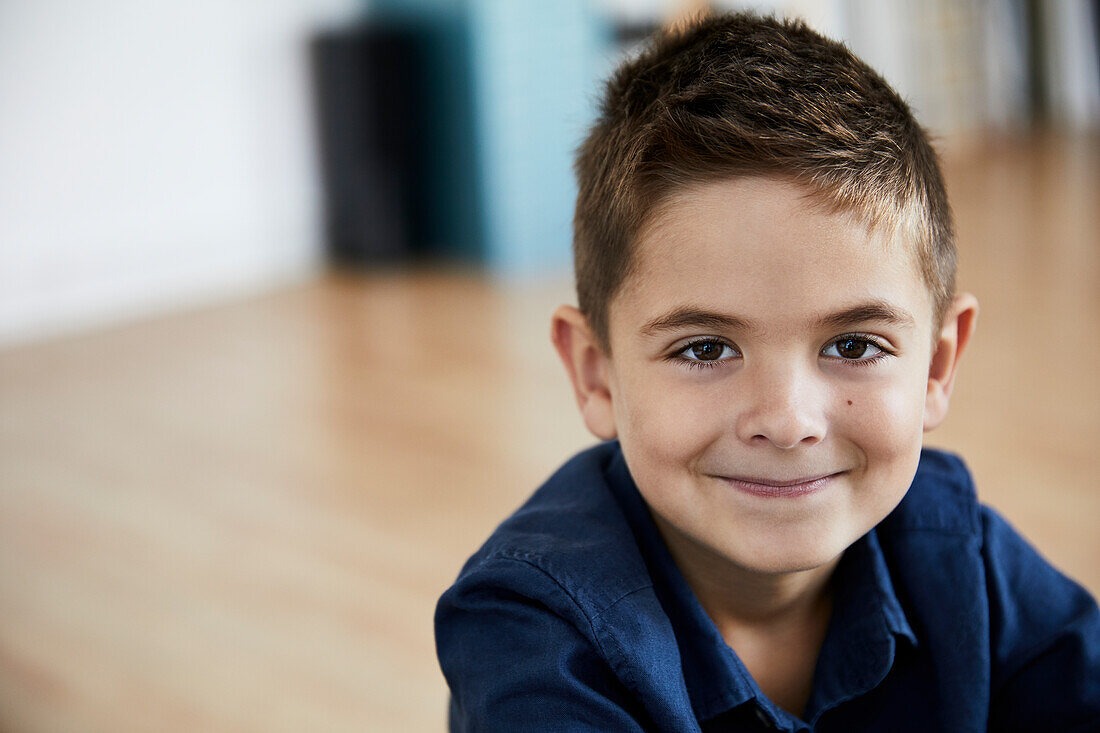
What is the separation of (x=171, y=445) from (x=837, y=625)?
1764mm

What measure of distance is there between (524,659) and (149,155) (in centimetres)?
296

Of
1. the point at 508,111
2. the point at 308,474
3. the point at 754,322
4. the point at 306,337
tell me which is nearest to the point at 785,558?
the point at 754,322

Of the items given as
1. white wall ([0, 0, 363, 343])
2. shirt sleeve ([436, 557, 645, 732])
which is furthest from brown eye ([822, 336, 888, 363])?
white wall ([0, 0, 363, 343])

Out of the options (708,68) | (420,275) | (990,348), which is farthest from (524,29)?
(708,68)

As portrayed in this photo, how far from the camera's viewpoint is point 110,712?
1428 mm

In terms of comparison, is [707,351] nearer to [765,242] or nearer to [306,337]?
[765,242]

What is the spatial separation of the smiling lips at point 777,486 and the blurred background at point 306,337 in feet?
1.76

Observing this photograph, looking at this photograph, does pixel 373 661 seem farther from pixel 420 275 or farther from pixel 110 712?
pixel 420 275

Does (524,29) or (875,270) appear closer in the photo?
(875,270)

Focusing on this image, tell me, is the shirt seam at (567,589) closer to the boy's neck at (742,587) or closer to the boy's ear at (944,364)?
the boy's neck at (742,587)

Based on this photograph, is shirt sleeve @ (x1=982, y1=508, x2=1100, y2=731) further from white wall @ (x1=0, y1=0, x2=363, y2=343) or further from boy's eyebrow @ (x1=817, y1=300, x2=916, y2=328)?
white wall @ (x1=0, y1=0, x2=363, y2=343)

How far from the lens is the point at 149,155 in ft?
10.8

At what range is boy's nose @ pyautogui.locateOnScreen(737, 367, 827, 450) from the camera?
644 mm

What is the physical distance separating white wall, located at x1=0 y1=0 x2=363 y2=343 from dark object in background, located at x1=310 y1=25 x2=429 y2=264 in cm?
9
